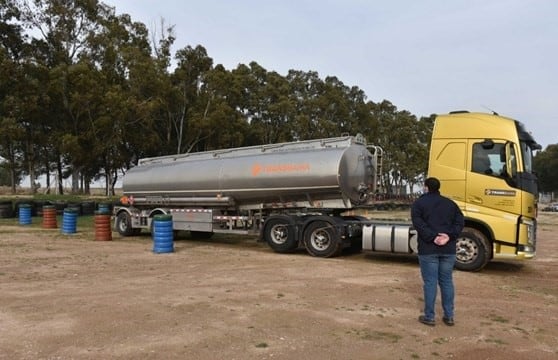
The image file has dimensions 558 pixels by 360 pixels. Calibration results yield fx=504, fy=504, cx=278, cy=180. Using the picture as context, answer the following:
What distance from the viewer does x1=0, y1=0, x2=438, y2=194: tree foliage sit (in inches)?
1412

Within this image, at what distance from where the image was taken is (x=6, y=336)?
614 cm

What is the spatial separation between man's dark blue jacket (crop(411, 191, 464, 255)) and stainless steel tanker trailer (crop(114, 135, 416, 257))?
18.8ft

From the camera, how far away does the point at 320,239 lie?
1366 cm

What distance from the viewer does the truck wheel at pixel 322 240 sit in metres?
13.3

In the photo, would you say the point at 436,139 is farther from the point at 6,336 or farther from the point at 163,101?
the point at 163,101

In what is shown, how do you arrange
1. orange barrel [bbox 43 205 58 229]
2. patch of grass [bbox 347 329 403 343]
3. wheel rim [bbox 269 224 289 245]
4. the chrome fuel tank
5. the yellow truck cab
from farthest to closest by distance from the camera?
1. orange barrel [bbox 43 205 58 229]
2. wheel rim [bbox 269 224 289 245]
3. the chrome fuel tank
4. the yellow truck cab
5. patch of grass [bbox 347 329 403 343]

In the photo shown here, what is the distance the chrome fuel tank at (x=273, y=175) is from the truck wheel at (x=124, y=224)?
181 centimetres

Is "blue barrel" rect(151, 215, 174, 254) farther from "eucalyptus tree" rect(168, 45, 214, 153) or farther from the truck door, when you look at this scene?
"eucalyptus tree" rect(168, 45, 214, 153)

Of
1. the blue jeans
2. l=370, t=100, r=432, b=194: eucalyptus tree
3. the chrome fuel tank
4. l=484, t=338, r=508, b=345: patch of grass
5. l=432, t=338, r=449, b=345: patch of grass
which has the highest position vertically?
l=370, t=100, r=432, b=194: eucalyptus tree

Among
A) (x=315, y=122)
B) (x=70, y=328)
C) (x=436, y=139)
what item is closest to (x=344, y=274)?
(x=436, y=139)

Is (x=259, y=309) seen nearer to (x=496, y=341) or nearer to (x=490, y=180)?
(x=496, y=341)

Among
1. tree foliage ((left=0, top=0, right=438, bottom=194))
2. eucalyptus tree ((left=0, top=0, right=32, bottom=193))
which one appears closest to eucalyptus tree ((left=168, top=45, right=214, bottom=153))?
tree foliage ((left=0, top=0, right=438, bottom=194))

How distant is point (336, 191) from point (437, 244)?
6.81 meters

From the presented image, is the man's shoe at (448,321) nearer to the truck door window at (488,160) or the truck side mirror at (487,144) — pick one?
the truck door window at (488,160)
